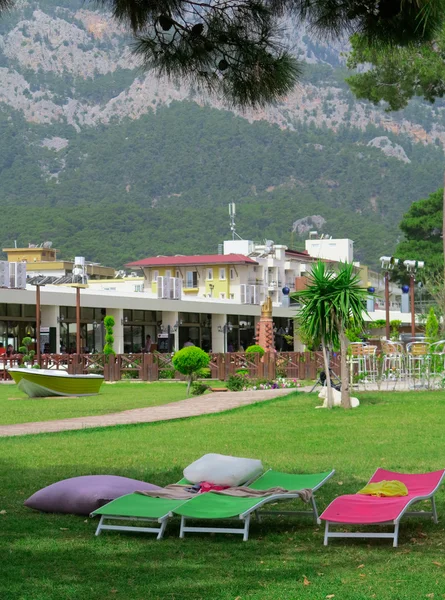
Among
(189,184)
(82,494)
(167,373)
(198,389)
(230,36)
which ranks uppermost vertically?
(189,184)

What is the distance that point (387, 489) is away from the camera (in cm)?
730

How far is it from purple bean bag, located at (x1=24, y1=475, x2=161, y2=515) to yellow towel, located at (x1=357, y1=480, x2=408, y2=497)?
165 centimetres

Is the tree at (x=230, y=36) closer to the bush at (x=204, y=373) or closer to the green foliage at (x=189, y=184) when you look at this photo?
the bush at (x=204, y=373)

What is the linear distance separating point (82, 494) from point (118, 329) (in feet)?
132

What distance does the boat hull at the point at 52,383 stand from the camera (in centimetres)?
2606

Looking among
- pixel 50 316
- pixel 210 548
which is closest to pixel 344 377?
pixel 210 548

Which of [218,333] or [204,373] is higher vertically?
[218,333]

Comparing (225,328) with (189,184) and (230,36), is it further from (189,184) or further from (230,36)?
(189,184)

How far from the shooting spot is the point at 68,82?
14238cm

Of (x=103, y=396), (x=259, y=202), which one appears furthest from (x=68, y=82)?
(x=103, y=396)

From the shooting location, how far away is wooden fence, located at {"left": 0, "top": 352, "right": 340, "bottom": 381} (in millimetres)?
33188

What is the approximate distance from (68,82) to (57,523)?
13964 cm

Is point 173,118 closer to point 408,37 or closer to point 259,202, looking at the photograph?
point 259,202

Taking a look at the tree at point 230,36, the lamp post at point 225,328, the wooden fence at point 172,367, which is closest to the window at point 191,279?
the lamp post at point 225,328
